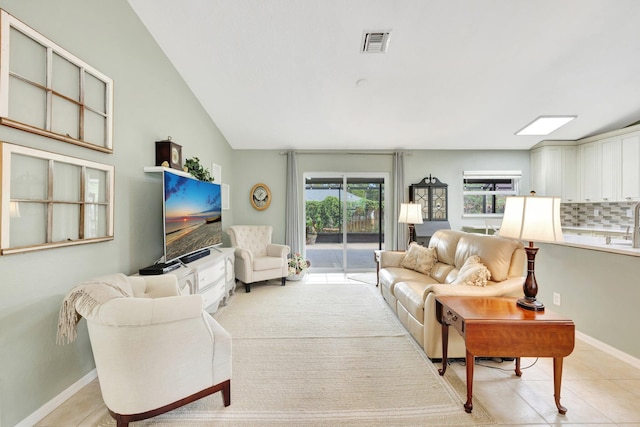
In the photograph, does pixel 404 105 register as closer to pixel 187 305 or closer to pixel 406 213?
pixel 406 213

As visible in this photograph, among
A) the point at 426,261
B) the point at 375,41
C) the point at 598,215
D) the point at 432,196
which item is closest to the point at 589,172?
the point at 598,215

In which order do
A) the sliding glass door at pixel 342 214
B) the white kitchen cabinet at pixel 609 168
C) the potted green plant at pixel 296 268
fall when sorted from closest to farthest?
the white kitchen cabinet at pixel 609 168, the potted green plant at pixel 296 268, the sliding glass door at pixel 342 214

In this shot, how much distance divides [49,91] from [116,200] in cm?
90

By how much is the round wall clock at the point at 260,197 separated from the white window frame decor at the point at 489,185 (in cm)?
392

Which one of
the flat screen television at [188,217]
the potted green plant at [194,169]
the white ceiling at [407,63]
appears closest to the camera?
the white ceiling at [407,63]

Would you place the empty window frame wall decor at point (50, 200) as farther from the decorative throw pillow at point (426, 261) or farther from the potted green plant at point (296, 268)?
the decorative throw pillow at point (426, 261)

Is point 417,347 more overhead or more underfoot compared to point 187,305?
more underfoot

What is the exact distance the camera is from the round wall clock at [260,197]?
5.23 metres

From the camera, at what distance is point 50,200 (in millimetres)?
1643

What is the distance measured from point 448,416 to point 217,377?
145 cm

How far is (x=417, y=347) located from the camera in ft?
7.98

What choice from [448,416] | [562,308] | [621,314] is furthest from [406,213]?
[448,416]

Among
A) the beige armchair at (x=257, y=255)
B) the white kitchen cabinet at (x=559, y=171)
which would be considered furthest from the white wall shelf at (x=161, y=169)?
the white kitchen cabinet at (x=559, y=171)

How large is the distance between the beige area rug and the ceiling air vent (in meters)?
2.99
